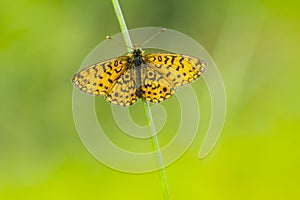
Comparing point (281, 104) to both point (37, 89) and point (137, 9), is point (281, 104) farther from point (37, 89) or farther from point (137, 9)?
point (37, 89)

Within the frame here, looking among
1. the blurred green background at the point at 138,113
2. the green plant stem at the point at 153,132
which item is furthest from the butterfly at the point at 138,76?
the blurred green background at the point at 138,113

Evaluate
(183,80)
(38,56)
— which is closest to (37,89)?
(38,56)

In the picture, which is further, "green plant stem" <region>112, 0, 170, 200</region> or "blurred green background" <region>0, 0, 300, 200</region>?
"blurred green background" <region>0, 0, 300, 200</region>

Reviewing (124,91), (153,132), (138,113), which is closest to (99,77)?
(124,91)

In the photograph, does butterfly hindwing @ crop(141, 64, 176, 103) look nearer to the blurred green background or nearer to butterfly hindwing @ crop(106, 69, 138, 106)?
butterfly hindwing @ crop(106, 69, 138, 106)

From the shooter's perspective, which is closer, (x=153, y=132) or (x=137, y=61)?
(x=153, y=132)

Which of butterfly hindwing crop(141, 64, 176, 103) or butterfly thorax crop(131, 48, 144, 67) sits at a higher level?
butterfly thorax crop(131, 48, 144, 67)

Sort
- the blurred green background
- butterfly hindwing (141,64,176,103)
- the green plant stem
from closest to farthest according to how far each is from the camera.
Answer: the green plant stem, butterfly hindwing (141,64,176,103), the blurred green background

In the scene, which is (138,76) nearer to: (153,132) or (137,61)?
(137,61)

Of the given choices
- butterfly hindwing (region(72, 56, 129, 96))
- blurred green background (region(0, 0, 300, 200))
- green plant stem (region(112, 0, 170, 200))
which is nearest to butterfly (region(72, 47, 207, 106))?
butterfly hindwing (region(72, 56, 129, 96))
